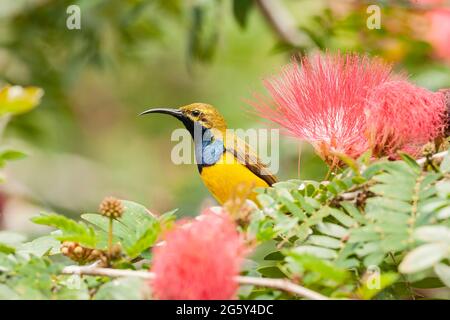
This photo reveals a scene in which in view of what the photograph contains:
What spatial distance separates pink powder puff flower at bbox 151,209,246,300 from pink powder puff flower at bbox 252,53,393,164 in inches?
33.6

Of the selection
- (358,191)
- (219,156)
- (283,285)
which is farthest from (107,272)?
(219,156)

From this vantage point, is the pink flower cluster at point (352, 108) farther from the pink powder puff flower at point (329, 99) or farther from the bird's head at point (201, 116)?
the bird's head at point (201, 116)

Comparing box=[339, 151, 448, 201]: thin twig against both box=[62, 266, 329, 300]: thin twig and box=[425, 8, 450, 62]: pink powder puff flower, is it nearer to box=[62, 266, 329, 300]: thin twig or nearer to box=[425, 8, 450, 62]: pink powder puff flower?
box=[62, 266, 329, 300]: thin twig

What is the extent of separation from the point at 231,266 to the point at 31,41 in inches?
182

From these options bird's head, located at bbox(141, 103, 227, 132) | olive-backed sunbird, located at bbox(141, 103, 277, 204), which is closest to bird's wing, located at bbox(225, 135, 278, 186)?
olive-backed sunbird, located at bbox(141, 103, 277, 204)

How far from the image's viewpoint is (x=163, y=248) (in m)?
2.15

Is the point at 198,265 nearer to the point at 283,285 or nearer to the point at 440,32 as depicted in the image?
the point at 283,285

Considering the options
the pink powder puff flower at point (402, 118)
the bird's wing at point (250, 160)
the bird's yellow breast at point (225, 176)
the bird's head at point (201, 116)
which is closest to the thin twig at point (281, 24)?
the bird's head at point (201, 116)

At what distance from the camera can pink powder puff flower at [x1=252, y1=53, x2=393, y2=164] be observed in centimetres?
282

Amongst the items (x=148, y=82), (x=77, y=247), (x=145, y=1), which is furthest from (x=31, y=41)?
(x=77, y=247)

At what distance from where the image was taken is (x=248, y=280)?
2.09 m

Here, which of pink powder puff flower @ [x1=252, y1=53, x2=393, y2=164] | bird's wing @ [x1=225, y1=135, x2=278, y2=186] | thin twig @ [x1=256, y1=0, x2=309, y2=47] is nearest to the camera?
pink powder puff flower @ [x1=252, y1=53, x2=393, y2=164]
